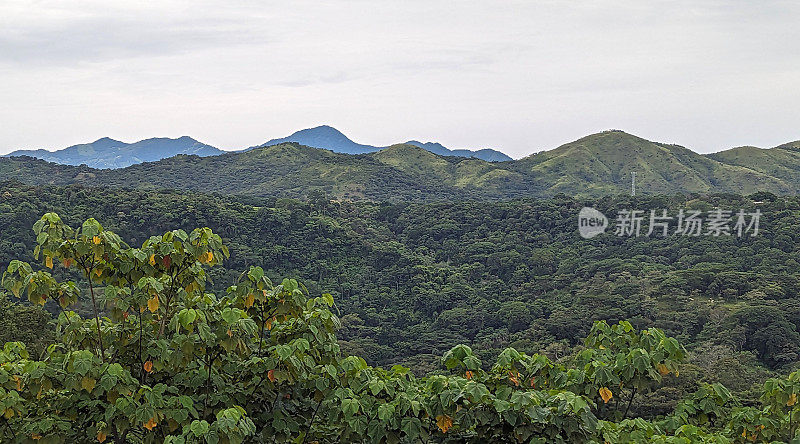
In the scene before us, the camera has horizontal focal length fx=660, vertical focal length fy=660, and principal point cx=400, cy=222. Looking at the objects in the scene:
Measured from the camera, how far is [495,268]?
4441cm

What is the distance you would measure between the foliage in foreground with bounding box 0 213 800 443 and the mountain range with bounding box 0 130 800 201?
7441 centimetres

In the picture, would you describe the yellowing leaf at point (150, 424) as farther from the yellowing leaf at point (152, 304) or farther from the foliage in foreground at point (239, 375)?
the yellowing leaf at point (152, 304)

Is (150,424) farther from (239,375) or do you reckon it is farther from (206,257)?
(206,257)

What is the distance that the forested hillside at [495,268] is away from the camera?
27.5 metres

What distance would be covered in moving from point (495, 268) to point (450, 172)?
58860 millimetres

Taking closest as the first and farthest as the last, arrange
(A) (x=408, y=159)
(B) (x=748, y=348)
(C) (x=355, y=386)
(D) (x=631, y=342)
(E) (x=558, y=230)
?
(C) (x=355, y=386), (D) (x=631, y=342), (B) (x=748, y=348), (E) (x=558, y=230), (A) (x=408, y=159)

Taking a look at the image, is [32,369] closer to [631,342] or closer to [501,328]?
[631,342]

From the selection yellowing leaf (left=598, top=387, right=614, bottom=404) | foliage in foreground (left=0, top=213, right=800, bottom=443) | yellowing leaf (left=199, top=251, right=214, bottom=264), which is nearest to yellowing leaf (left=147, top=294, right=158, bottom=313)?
foliage in foreground (left=0, top=213, right=800, bottom=443)

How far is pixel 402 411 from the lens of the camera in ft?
10.8

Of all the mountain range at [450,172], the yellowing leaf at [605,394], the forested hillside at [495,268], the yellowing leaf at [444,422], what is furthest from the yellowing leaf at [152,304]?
the mountain range at [450,172]

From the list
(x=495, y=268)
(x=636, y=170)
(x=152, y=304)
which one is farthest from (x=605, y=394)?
(x=636, y=170)

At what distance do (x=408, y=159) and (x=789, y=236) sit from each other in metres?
70.0

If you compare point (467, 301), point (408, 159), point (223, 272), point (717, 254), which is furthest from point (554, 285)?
point (408, 159)

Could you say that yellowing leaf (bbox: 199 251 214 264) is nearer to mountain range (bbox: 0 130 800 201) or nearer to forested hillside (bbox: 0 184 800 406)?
forested hillside (bbox: 0 184 800 406)
